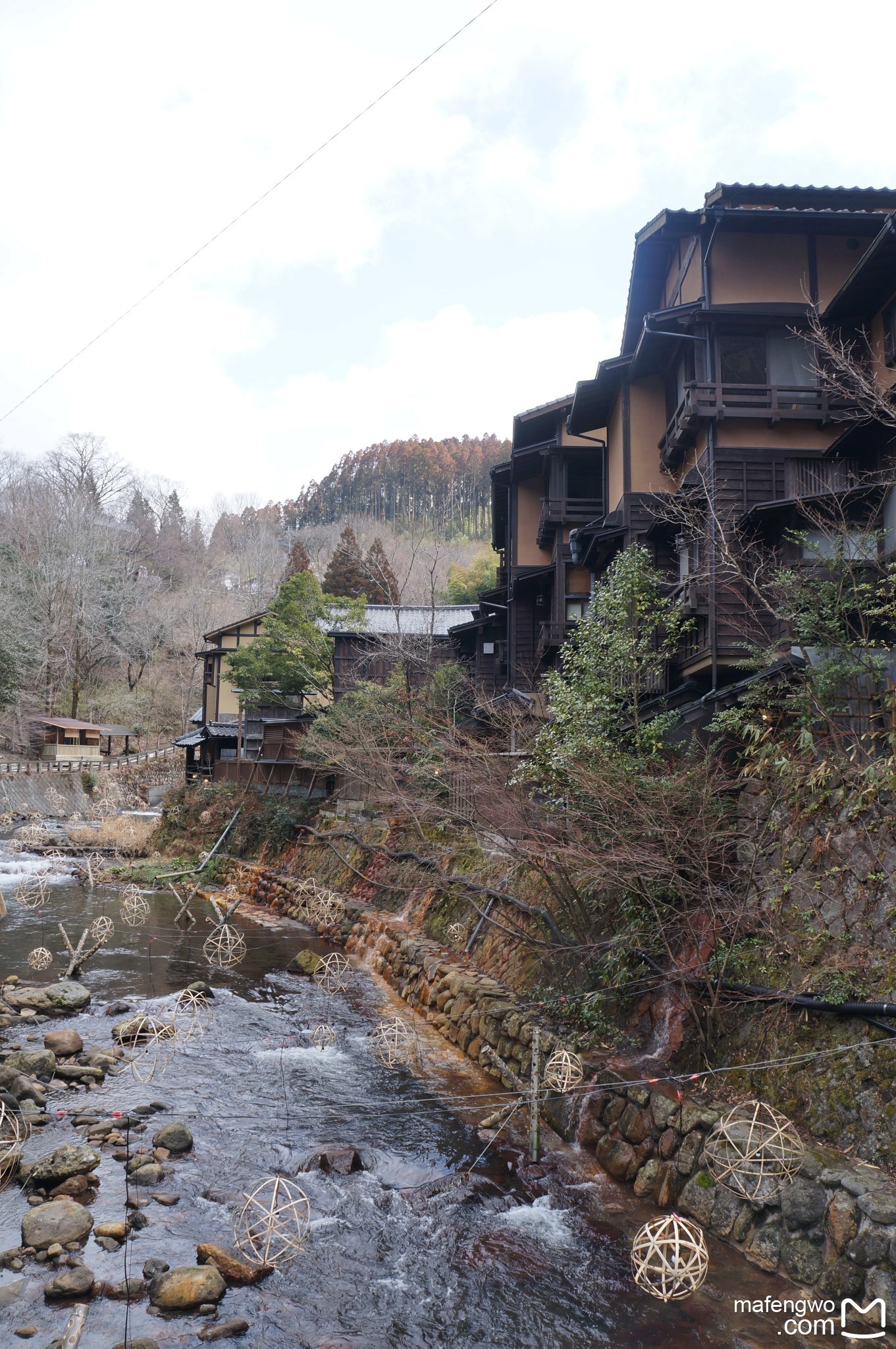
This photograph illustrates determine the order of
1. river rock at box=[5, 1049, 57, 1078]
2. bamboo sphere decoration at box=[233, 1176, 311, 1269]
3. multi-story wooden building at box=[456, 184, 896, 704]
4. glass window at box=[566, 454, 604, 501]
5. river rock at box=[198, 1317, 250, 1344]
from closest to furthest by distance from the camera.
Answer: river rock at box=[198, 1317, 250, 1344]
bamboo sphere decoration at box=[233, 1176, 311, 1269]
river rock at box=[5, 1049, 57, 1078]
multi-story wooden building at box=[456, 184, 896, 704]
glass window at box=[566, 454, 604, 501]

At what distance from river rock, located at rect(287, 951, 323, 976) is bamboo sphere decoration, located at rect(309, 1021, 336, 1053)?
362 cm

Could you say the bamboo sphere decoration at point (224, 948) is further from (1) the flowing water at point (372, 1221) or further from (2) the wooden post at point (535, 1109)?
(2) the wooden post at point (535, 1109)

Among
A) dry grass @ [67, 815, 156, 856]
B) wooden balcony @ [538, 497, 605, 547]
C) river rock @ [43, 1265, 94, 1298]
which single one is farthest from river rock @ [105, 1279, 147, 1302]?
dry grass @ [67, 815, 156, 856]

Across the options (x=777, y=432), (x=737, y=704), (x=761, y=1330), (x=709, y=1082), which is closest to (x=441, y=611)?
(x=777, y=432)

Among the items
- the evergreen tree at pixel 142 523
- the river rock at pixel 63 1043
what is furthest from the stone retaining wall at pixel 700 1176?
the evergreen tree at pixel 142 523

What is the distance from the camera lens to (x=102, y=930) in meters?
19.4

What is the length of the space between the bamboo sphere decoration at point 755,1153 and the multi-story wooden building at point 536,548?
47.7 feet

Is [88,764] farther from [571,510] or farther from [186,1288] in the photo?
[186,1288]

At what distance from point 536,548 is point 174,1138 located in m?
20.0

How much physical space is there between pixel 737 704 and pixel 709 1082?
189 inches

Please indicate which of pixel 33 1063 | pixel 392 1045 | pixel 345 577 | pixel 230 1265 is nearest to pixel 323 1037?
pixel 392 1045

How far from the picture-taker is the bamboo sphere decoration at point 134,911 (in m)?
20.6

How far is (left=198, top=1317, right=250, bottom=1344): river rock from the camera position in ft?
20.7

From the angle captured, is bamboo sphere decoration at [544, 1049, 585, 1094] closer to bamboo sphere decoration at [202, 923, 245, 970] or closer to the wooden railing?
bamboo sphere decoration at [202, 923, 245, 970]
